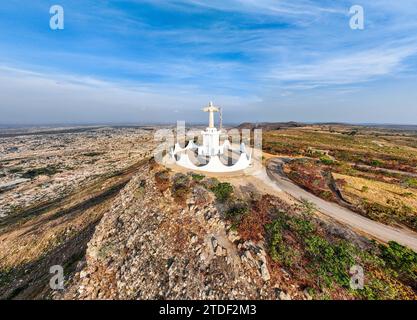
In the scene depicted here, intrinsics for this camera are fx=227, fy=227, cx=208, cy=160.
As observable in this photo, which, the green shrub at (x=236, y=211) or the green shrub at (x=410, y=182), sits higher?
the green shrub at (x=410, y=182)

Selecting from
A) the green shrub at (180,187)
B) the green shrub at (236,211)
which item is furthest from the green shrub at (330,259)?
the green shrub at (180,187)

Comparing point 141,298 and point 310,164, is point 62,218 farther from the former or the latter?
point 310,164

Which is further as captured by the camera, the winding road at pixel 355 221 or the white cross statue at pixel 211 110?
the white cross statue at pixel 211 110

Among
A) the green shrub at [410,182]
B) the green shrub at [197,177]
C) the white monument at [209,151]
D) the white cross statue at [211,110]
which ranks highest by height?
the white cross statue at [211,110]

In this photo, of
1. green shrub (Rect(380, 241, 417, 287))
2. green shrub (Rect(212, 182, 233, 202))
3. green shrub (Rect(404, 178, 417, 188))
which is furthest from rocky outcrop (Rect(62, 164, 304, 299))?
green shrub (Rect(404, 178, 417, 188))

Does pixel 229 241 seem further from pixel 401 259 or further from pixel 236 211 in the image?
pixel 401 259

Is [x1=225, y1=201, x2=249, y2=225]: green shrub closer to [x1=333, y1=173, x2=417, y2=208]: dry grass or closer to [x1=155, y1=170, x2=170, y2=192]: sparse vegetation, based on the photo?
[x1=155, y1=170, x2=170, y2=192]: sparse vegetation

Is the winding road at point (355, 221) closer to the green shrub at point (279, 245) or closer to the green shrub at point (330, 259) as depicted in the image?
the green shrub at point (330, 259)
